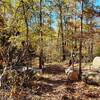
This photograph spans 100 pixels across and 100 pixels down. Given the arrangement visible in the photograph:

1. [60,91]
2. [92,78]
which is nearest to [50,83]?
[60,91]

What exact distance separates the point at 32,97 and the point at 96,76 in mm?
4831

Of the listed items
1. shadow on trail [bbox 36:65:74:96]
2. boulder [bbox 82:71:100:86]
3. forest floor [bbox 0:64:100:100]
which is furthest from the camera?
boulder [bbox 82:71:100:86]

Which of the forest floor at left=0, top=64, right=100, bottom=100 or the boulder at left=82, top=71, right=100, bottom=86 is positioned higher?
the boulder at left=82, top=71, right=100, bottom=86

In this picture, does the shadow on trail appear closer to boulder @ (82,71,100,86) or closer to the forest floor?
the forest floor

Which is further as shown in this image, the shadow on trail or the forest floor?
the shadow on trail

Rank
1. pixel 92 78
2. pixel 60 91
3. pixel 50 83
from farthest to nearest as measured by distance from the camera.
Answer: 1. pixel 50 83
2. pixel 92 78
3. pixel 60 91

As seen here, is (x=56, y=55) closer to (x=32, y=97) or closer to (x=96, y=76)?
(x=96, y=76)

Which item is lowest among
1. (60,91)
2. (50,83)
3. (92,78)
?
(60,91)

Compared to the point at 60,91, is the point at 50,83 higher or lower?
higher

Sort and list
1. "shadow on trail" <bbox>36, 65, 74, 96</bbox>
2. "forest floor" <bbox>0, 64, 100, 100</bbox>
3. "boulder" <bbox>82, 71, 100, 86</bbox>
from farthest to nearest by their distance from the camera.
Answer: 1. "boulder" <bbox>82, 71, 100, 86</bbox>
2. "shadow on trail" <bbox>36, 65, 74, 96</bbox>
3. "forest floor" <bbox>0, 64, 100, 100</bbox>

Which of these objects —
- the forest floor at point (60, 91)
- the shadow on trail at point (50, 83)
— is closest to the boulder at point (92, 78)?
the forest floor at point (60, 91)

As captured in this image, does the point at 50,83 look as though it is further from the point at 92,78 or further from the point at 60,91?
the point at 92,78

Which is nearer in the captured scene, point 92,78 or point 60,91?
point 60,91

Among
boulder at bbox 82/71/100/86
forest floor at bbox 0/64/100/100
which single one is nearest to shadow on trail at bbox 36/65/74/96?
forest floor at bbox 0/64/100/100
